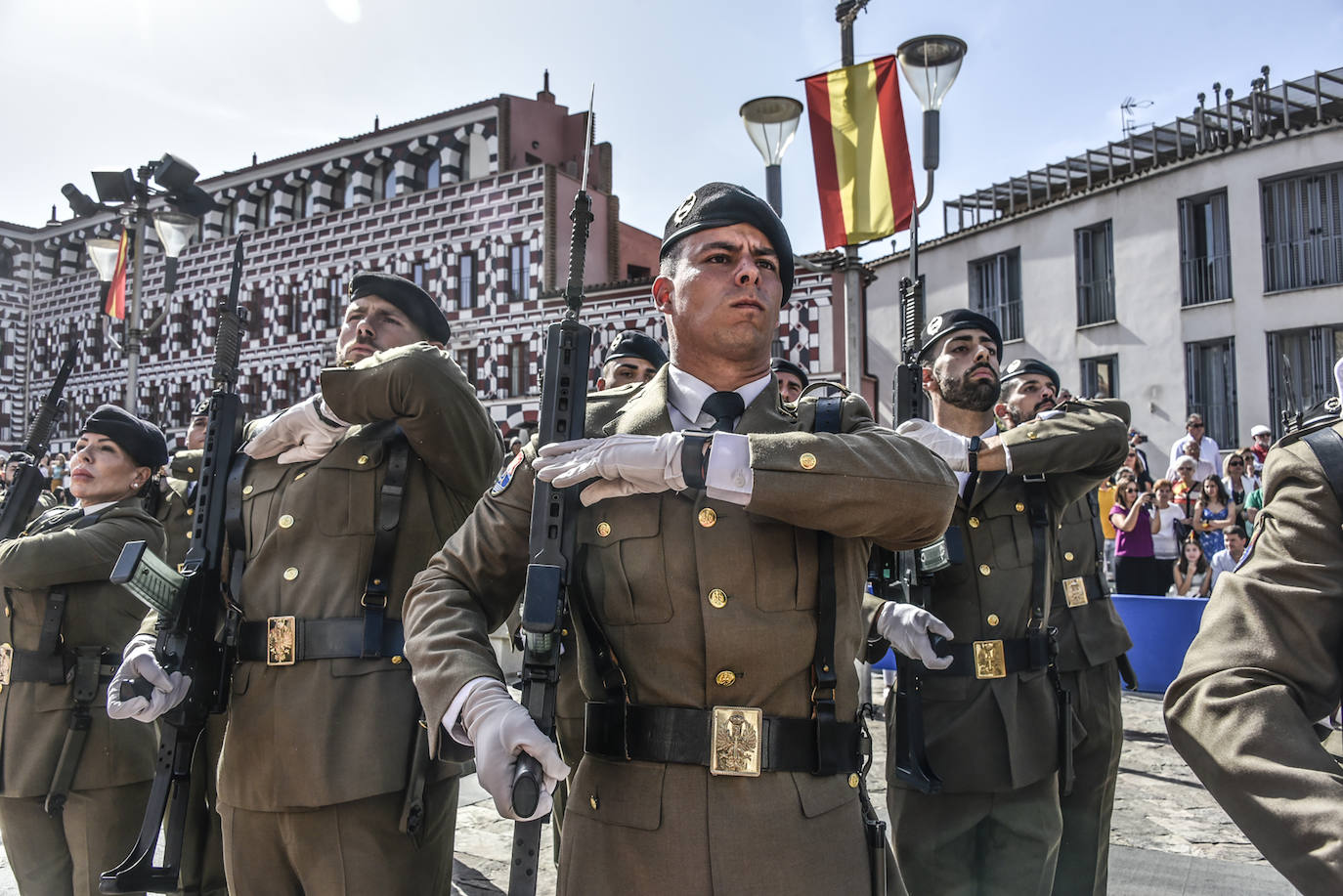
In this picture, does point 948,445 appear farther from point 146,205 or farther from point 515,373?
point 515,373

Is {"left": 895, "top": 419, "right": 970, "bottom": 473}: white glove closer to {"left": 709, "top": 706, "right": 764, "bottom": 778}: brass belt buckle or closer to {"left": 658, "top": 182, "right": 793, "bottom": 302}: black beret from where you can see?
{"left": 658, "top": 182, "right": 793, "bottom": 302}: black beret

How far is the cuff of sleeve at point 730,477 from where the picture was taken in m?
1.93

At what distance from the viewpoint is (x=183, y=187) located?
1047 centimetres

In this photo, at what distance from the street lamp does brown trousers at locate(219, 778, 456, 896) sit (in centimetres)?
615

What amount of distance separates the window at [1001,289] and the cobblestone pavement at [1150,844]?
17.3 meters

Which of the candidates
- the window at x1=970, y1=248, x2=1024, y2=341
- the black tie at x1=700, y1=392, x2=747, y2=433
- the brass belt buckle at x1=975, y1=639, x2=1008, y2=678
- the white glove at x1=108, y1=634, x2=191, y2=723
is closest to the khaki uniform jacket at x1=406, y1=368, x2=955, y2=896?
the black tie at x1=700, y1=392, x2=747, y2=433

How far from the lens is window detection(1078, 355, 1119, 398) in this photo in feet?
68.7

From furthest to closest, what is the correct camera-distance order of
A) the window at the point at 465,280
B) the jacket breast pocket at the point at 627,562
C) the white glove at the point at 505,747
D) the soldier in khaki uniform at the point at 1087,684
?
the window at the point at 465,280 → the soldier in khaki uniform at the point at 1087,684 → the jacket breast pocket at the point at 627,562 → the white glove at the point at 505,747

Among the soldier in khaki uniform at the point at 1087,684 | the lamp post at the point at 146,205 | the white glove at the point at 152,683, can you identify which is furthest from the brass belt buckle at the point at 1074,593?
the lamp post at the point at 146,205

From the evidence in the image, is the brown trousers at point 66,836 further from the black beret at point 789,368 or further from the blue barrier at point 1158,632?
the blue barrier at point 1158,632

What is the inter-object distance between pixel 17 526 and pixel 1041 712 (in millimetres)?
4669

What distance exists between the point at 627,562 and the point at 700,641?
23cm

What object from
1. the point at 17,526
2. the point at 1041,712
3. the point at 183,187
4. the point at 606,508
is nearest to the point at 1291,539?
the point at 606,508

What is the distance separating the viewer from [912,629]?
2.98 metres
